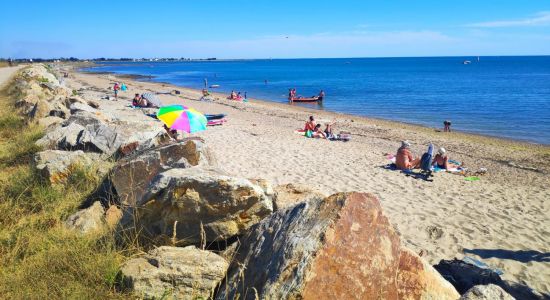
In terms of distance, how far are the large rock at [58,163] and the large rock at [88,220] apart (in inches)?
58.7

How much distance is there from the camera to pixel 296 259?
8.37 ft

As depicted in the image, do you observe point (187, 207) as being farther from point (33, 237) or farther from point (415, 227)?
point (415, 227)

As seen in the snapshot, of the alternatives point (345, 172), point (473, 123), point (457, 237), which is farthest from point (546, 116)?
point (457, 237)

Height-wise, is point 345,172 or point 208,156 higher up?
point 208,156

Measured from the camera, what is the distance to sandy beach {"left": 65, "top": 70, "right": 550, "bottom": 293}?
6.42m

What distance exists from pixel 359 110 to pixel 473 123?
8877 mm

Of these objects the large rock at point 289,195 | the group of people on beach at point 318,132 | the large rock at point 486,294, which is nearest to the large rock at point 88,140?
the large rock at point 289,195

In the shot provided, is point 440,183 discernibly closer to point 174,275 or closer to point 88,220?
point 88,220

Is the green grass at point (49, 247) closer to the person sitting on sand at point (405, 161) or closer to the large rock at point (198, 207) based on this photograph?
the large rock at point (198, 207)

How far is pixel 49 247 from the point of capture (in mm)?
3896

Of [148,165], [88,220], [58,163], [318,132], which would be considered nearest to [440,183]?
[318,132]

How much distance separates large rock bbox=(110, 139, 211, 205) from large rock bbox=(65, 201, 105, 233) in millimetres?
298

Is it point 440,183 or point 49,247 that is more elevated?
point 49,247

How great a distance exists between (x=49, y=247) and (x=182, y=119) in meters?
4.62
